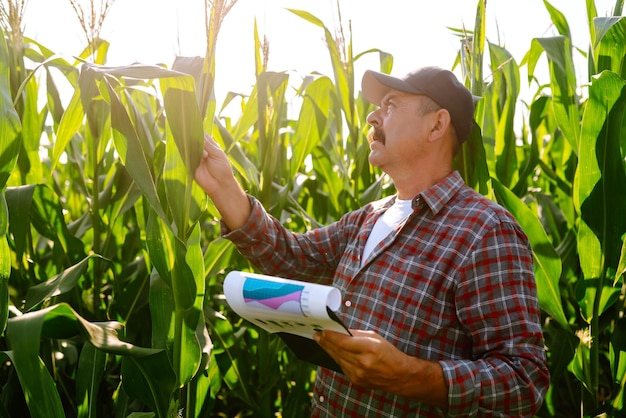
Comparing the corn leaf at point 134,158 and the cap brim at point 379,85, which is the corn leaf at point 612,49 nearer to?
the cap brim at point 379,85

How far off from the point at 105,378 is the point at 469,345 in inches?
44.8

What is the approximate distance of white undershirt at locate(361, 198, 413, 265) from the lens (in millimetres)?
1456

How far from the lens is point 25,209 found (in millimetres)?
1496

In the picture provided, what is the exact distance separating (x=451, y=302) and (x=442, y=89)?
0.48 m

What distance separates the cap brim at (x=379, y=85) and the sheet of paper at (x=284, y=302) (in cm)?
64

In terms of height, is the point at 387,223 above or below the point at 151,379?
above

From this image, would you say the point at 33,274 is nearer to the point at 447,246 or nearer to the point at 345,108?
the point at 345,108

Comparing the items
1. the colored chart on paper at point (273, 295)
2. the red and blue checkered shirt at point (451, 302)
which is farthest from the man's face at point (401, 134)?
the colored chart on paper at point (273, 295)

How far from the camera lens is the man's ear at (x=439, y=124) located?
1454 millimetres

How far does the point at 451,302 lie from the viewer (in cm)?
129

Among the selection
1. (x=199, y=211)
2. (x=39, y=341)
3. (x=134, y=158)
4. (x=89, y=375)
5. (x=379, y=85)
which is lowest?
(x=89, y=375)

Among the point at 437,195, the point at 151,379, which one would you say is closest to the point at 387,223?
the point at 437,195

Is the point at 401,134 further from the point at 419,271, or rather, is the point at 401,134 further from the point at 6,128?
the point at 6,128

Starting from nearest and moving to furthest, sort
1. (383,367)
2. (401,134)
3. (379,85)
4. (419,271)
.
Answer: (383,367) < (419,271) < (401,134) < (379,85)
